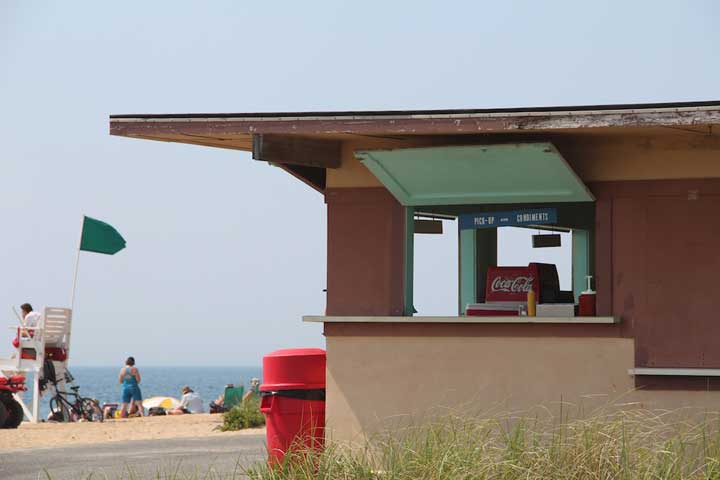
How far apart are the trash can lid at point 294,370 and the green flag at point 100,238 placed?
17852 mm

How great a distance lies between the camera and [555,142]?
11133mm

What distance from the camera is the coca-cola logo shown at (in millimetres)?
12023

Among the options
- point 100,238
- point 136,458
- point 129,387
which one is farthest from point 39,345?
point 136,458

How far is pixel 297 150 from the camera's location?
11344mm

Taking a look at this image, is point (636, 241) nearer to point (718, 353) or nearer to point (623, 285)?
point (623, 285)

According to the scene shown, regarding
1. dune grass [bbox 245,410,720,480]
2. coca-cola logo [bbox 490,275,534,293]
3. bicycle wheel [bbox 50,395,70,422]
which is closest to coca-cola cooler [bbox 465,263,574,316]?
coca-cola logo [bbox 490,275,534,293]

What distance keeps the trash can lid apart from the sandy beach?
24.5 feet

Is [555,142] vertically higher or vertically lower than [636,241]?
higher

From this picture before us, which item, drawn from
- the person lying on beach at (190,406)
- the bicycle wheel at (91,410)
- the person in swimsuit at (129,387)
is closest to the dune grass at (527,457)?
the bicycle wheel at (91,410)

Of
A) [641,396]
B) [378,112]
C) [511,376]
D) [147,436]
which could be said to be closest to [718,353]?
[641,396]

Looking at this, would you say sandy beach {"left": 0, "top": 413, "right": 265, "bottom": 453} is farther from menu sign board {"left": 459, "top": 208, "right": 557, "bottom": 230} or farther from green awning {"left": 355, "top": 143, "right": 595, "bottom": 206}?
green awning {"left": 355, "top": 143, "right": 595, "bottom": 206}

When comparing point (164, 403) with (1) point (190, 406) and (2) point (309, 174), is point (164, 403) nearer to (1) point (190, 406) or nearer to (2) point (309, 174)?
(1) point (190, 406)

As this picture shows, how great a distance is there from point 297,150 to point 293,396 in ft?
7.07

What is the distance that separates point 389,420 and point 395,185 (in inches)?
79.9
